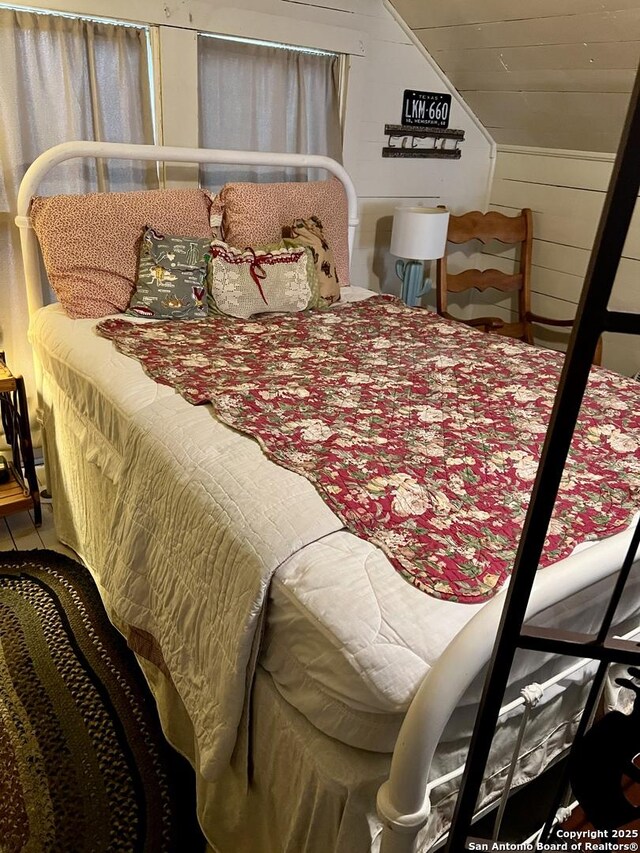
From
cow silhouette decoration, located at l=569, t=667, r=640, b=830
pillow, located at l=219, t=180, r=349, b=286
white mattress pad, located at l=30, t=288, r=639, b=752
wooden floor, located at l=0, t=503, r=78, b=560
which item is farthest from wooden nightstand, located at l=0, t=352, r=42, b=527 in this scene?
cow silhouette decoration, located at l=569, t=667, r=640, b=830

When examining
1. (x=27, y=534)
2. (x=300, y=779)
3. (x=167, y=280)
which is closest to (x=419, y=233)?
(x=167, y=280)

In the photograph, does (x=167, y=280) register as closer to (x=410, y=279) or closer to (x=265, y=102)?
(x=265, y=102)

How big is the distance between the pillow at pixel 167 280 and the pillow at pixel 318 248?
0.40 meters

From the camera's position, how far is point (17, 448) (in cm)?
233

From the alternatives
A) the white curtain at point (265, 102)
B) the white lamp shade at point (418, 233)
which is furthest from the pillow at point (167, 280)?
the white lamp shade at point (418, 233)

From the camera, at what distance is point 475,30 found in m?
2.71

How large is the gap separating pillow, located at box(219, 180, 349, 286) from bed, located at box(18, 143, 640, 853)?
38.5 inches

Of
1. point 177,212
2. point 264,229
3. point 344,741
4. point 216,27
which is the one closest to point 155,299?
point 177,212

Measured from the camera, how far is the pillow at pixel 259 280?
7.46 feet

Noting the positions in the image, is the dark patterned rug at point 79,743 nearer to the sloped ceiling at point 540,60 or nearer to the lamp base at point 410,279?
the lamp base at point 410,279

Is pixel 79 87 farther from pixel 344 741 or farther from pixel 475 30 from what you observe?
pixel 344 741

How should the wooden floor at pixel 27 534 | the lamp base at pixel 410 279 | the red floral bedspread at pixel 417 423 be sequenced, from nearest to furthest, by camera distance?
the red floral bedspread at pixel 417 423
the wooden floor at pixel 27 534
the lamp base at pixel 410 279

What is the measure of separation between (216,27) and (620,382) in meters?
1.92

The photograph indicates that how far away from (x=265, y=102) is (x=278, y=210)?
548 millimetres
